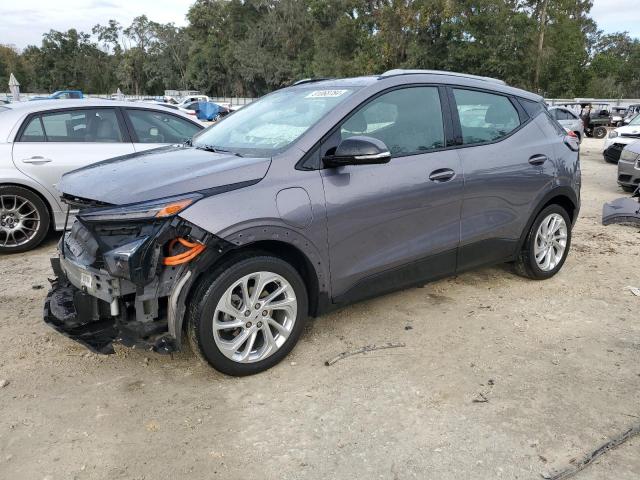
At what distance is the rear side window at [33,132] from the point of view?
561cm

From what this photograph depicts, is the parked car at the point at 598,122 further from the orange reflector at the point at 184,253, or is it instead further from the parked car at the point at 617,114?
the orange reflector at the point at 184,253

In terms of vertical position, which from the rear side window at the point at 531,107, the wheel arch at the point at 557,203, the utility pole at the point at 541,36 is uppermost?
the utility pole at the point at 541,36

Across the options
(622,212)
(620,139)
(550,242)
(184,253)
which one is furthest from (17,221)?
(620,139)

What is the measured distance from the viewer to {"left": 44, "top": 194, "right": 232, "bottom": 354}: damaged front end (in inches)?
108

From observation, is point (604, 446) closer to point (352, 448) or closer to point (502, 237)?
point (352, 448)

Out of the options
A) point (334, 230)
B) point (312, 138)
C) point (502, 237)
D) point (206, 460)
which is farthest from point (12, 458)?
point (502, 237)

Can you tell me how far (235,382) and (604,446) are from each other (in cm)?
200

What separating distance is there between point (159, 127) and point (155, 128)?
2.0 inches

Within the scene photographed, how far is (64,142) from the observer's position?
5797 millimetres

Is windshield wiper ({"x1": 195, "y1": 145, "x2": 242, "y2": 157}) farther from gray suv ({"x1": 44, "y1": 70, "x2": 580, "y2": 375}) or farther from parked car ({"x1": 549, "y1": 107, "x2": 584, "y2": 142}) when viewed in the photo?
parked car ({"x1": 549, "y1": 107, "x2": 584, "y2": 142})

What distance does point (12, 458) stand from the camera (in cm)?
251

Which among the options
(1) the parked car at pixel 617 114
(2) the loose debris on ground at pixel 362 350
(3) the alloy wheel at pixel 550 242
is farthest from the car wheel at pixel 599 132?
(2) the loose debris on ground at pixel 362 350

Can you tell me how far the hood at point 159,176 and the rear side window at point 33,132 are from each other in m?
2.66

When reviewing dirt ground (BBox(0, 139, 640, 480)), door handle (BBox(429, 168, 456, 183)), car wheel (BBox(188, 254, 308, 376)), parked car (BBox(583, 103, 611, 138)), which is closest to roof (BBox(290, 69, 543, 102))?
door handle (BBox(429, 168, 456, 183))
